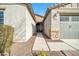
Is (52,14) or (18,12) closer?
(18,12)

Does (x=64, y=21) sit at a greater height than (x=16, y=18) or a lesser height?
lesser

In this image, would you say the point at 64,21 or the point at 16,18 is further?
the point at 64,21

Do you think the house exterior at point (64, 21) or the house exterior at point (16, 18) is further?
the house exterior at point (64, 21)

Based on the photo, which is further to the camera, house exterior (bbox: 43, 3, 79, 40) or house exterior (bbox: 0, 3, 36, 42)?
house exterior (bbox: 43, 3, 79, 40)

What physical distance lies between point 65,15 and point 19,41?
22.7ft

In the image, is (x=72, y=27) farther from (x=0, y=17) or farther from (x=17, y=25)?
(x=0, y=17)

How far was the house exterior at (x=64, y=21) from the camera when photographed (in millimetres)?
16828

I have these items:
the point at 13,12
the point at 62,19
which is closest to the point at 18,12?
the point at 13,12

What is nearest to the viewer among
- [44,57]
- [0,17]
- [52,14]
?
[44,57]

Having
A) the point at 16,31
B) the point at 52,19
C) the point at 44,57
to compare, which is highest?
the point at 52,19

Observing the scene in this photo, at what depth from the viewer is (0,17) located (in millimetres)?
13023

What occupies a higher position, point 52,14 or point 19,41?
point 52,14

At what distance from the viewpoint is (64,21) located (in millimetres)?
17672

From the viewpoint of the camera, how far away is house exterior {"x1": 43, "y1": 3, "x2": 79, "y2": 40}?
16.8 m
